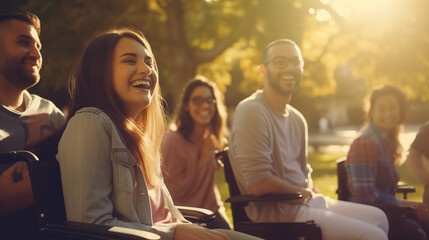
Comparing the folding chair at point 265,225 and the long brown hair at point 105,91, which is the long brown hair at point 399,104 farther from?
the long brown hair at point 105,91

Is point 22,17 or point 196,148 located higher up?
point 22,17

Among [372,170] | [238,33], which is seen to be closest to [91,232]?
[372,170]

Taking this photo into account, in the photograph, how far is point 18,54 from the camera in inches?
116

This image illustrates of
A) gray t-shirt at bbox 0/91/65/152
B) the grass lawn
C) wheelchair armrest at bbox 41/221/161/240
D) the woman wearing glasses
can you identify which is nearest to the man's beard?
gray t-shirt at bbox 0/91/65/152

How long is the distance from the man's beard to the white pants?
2090mm

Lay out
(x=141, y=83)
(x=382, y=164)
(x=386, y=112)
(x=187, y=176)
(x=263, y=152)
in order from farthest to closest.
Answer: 1. (x=187, y=176)
2. (x=386, y=112)
3. (x=382, y=164)
4. (x=263, y=152)
5. (x=141, y=83)

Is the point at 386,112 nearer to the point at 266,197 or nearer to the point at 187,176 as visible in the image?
the point at 266,197

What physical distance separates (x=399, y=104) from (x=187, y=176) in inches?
85.4

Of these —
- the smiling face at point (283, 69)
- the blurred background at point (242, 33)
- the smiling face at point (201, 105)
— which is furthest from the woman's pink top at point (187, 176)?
the blurred background at point (242, 33)

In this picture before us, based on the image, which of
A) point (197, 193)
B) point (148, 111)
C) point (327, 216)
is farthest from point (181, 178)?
point (148, 111)

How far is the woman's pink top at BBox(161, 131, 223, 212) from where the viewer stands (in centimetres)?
486

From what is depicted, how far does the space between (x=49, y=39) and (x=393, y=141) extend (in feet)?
34.1

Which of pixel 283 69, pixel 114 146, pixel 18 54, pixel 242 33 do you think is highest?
pixel 242 33

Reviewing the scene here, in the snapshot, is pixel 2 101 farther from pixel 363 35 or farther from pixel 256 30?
pixel 363 35
